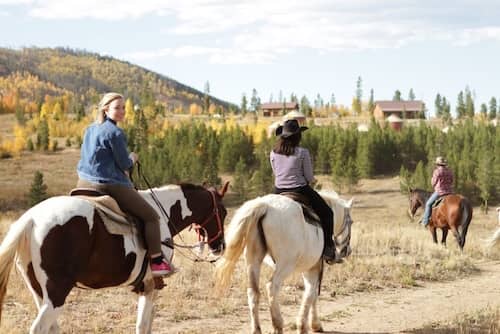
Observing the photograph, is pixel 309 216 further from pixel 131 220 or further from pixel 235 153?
pixel 235 153

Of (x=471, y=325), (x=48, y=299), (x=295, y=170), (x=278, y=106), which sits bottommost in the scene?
(x=471, y=325)

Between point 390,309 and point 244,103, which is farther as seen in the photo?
point 244,103

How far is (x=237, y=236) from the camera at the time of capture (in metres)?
7.40

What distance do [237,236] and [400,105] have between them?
139 m

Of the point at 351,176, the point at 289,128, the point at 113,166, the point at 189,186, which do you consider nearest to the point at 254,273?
the point at 189,186

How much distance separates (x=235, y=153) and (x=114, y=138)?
64629 millimetres

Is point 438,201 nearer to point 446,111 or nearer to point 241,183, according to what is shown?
point 241,183

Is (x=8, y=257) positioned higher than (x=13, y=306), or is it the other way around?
(x=8, y=257)

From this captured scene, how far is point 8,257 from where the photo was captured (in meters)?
5.57

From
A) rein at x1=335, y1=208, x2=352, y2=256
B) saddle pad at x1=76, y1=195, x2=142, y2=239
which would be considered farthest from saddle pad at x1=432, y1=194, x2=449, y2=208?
saddle pad at x1=76, y1=195, x2=142, y2=239

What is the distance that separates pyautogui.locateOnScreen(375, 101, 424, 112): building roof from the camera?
139 meters

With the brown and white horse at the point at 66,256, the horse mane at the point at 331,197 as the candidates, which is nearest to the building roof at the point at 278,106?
the horse mane at the point at 331,197

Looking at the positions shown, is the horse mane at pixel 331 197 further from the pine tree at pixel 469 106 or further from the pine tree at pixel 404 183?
the pine tree at pixel 469 106

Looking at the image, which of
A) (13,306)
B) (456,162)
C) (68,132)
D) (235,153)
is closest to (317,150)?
(235,153)
